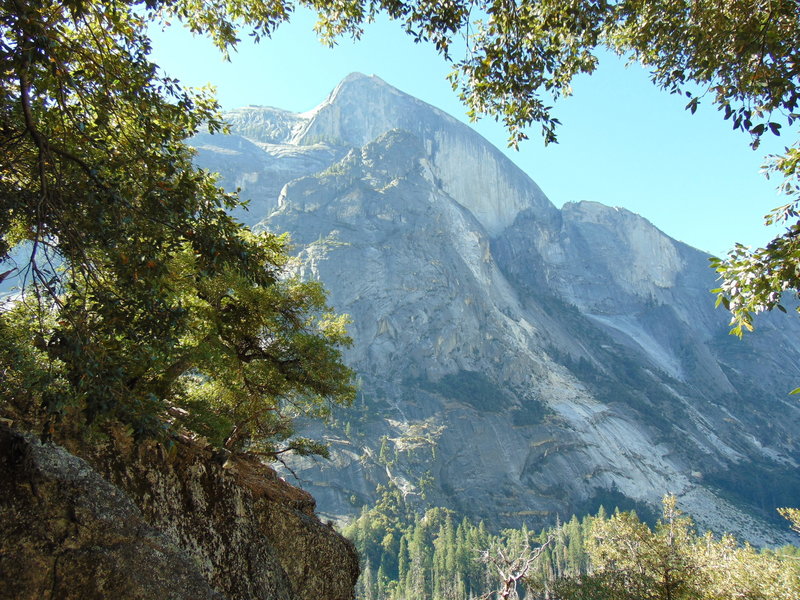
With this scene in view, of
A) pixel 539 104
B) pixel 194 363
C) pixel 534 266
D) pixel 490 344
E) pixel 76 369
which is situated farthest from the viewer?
pixel 534 266

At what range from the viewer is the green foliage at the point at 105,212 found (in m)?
3.80

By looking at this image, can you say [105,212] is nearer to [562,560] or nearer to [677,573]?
[677,573]

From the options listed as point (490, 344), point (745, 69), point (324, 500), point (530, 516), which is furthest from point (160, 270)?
point (490, 344)

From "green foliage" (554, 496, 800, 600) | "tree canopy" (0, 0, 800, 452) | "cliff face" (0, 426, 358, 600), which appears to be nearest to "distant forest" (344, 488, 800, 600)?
"green foliage" (554, 496, 800, 600)

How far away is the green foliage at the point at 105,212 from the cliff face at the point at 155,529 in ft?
1.64

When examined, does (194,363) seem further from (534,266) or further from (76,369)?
(534,266)

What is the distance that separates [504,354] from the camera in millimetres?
133875

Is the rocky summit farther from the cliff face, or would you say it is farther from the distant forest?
the cliff face

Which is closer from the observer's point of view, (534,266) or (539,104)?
(539,104)

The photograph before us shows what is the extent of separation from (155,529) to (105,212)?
2680 millimetres

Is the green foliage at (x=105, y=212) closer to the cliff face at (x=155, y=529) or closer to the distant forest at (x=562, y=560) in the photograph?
the cliff face at (x=155, y=529)

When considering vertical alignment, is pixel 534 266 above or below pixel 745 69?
above

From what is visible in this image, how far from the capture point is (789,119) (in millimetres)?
4684

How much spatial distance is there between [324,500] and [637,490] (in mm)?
68288
